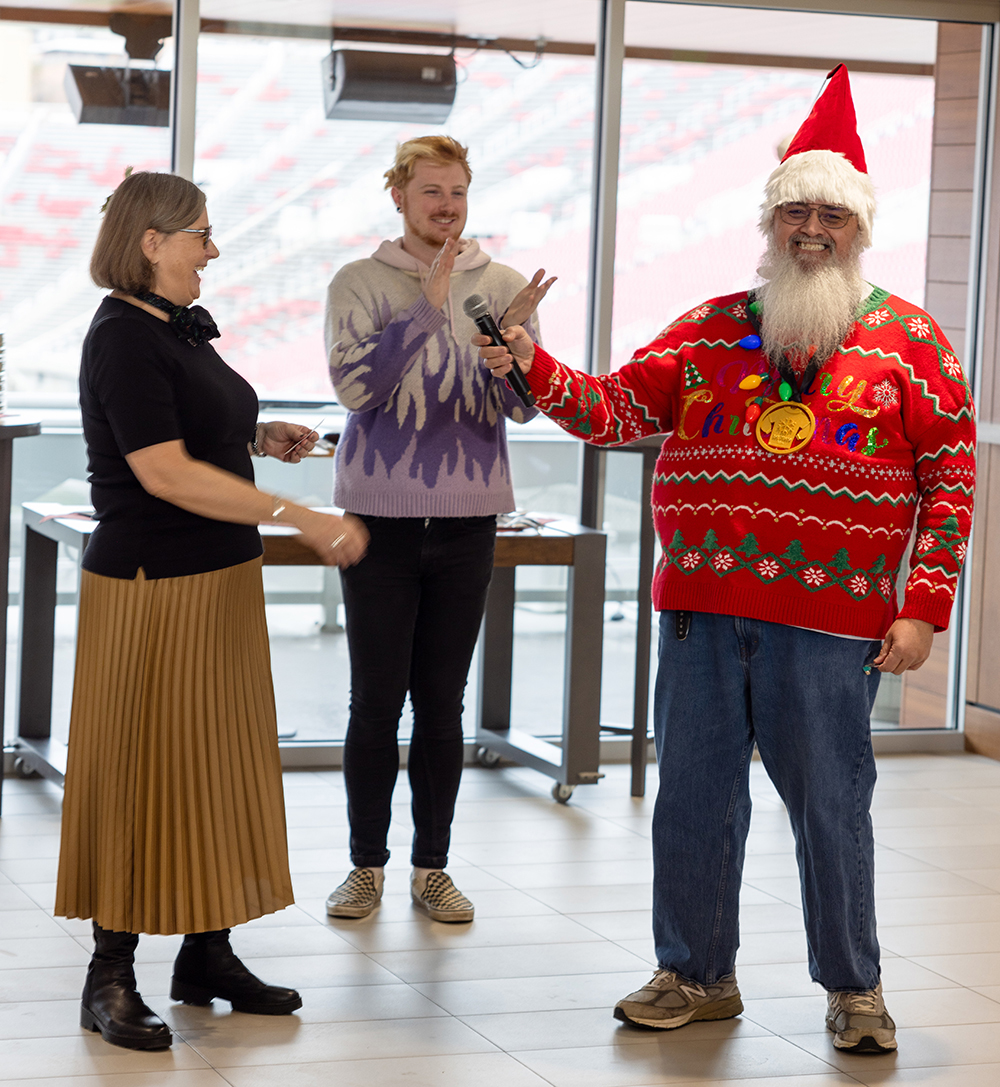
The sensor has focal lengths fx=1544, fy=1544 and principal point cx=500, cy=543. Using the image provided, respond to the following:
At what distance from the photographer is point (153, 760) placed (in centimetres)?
254

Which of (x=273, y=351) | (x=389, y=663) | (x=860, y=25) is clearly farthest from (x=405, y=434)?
(x=860, y=25)

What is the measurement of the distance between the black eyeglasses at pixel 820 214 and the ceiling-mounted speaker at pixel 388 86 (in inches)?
83.6

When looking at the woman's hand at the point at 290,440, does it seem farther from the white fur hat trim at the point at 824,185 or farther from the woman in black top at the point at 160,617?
the white fur hat trim at the point at 824,185

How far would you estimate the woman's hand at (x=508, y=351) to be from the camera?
2645mm

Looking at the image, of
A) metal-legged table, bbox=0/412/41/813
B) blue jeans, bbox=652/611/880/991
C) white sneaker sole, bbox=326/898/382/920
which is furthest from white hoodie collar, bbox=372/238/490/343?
white sneaker sole, bbox=326/898/382/920

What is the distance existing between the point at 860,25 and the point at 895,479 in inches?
112

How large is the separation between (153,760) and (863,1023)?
1.30m

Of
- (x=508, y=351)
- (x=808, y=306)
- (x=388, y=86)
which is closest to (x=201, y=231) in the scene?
(x=508, y=351)

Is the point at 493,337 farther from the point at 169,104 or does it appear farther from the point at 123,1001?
the point at 169,104

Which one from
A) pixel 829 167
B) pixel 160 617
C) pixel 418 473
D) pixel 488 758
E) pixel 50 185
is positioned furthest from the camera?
pixel 488 758

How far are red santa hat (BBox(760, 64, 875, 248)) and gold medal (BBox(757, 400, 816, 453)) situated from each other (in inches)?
13.8

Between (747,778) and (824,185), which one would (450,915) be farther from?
(824,185)

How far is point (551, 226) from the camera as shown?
4738mm

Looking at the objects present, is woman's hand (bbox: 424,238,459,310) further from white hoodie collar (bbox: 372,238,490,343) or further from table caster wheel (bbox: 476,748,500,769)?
table caster wheel (bbox: 476,748,500,769)
